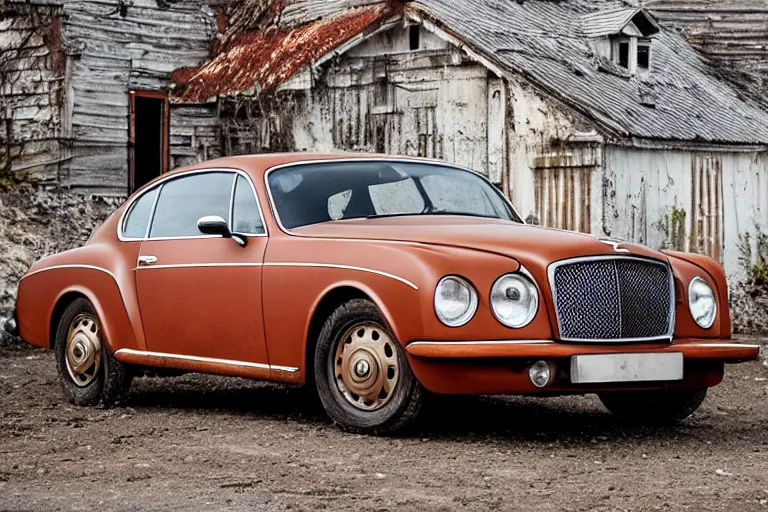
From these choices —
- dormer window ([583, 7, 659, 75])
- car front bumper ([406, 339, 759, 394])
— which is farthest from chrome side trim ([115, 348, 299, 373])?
dormer window ([583, 7, 659, 75])

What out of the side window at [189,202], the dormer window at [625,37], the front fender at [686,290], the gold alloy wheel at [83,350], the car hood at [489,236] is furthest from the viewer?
the dormer window at [625,37]

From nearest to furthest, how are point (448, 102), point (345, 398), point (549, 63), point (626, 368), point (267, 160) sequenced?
point (626, 368)
point (345, 398)
point (267, 160)
point (448, 102)
point (549, 63)

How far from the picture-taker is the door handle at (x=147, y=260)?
9.05 m

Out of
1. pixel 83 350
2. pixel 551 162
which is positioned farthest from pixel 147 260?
pixel 551 162

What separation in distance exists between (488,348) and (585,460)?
704 millimetres

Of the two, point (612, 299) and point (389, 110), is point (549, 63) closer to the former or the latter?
point (389, 110)

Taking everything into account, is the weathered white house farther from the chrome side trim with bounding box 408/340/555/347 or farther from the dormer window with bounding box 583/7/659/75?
the chrome side trim with bounding box 408/340/555/347

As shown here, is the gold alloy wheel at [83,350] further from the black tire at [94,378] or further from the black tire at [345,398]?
the black tire at [345,398]

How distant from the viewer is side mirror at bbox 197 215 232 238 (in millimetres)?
8359

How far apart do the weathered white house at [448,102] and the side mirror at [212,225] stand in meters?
9.86

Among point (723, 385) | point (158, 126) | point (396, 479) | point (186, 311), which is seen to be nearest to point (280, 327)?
point (186, 311)

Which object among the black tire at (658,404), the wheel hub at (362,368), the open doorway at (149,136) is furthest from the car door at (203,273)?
the open doorway at (149,136)

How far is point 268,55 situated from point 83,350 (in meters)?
12.3

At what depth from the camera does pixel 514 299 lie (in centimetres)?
730
